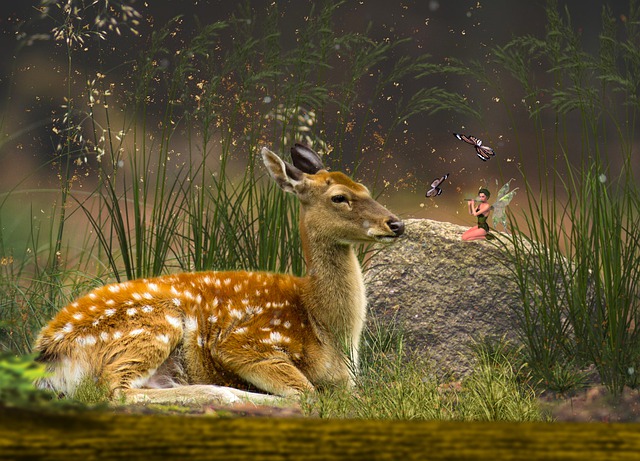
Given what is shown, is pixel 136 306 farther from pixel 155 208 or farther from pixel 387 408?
pixel 387 408

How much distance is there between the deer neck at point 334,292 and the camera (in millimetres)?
3633

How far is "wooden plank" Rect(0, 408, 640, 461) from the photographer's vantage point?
92 cm

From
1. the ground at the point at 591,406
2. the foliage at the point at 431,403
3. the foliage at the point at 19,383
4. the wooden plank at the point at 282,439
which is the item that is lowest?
the ground at the point at 591,406

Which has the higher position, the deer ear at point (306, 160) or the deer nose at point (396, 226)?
the deer ear at point (306, 160)

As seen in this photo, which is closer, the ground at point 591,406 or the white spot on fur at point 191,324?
the ground at point 591,406

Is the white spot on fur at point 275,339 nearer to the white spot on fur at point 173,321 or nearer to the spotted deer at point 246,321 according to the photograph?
the spotted deer at point 246,321

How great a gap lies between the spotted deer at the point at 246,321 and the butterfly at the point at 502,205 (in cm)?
67

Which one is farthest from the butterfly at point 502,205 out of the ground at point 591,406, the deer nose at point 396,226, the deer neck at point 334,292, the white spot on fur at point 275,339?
the white spot on fur at point 275,339

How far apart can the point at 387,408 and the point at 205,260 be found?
2193 millimetres

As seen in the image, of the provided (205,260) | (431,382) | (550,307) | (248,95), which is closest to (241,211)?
(205,260)

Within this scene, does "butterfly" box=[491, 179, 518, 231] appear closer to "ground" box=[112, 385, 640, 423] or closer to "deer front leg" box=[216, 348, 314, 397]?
"ground" box=[112, 385, 640, 423]

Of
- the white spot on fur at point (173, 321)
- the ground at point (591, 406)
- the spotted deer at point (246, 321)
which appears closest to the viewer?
the ground at point (591, 406)

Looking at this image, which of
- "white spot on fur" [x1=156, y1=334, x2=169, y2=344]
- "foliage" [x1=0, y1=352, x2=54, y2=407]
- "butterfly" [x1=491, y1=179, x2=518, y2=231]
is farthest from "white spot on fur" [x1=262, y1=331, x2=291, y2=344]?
"foliage" [x1=0, y1=352, x2=54, y2=407]

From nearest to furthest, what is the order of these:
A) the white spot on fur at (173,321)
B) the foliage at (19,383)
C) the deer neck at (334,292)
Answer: the foliage at (19,383), the white spot on fur at (173,321), the deer neck at (334,292)
